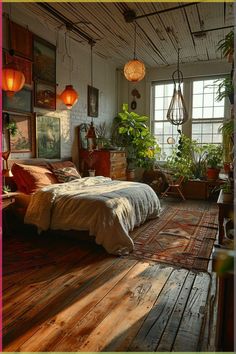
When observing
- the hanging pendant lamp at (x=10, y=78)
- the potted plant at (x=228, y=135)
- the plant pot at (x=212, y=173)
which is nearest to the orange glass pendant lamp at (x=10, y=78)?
the hanging pendant lamp at (x=10, y=78)

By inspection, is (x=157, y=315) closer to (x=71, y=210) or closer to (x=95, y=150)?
(x=71, y=210)

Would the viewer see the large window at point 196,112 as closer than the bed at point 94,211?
No

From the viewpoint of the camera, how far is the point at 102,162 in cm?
536

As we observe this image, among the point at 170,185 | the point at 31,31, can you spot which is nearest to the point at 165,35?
the point at 31,31

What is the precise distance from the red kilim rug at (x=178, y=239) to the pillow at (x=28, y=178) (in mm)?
1516

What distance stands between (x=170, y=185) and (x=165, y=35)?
3.04m

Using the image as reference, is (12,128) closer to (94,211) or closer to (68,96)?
(68,96)

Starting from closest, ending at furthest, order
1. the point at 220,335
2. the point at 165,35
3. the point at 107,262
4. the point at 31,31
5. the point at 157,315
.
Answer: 1. the point at 220,335
2. the point at 157,315
3. the point at 107,262
4. the point at 31,31
5. the point at 165,35

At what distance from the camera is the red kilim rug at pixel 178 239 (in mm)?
2900

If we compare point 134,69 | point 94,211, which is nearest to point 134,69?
point 134,69

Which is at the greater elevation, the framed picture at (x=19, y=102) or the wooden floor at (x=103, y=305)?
the framed picture at (x=19, y=102)

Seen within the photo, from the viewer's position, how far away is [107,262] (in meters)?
2.81

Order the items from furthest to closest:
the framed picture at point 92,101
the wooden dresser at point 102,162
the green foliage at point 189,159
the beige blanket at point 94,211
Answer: the green foliage at point 189,159 < the framed picture at point 92,101 < the wooden dresser at point 102,162 < the beige blanket at point 94,211

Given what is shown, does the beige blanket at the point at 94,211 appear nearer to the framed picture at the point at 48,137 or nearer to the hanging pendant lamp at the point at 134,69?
the framed picture at the point at 48,137
